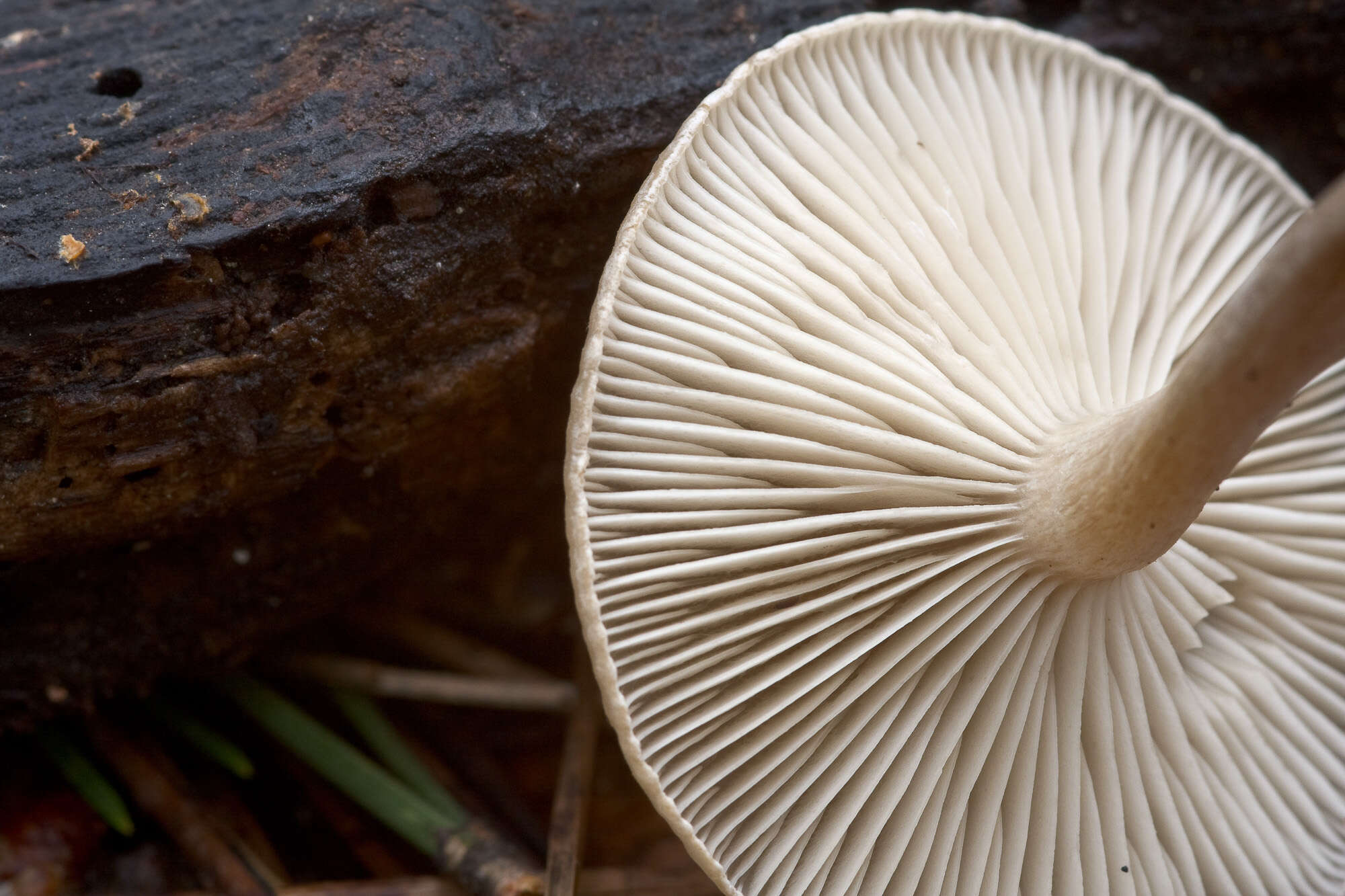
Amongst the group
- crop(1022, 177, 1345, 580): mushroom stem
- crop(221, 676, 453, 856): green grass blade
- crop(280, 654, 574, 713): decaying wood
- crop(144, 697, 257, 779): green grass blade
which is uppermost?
crop(1022, 177, 1345, 580): mushroom stem

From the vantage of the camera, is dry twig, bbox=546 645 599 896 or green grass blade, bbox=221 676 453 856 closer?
dry twig, bbox=546 645 599 896

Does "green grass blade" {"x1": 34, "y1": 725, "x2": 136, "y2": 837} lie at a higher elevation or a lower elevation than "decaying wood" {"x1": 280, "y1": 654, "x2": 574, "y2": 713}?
lower

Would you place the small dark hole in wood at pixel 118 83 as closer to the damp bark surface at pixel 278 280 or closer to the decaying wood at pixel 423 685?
the damp bark surface at pixel 278 280

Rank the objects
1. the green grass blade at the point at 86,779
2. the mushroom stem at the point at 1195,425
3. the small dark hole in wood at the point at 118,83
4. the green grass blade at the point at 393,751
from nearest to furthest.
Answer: the mushroom stem at the point at 1195,425 → the small dark hole in wood at the point at 118,83 → the green grass blade at the point at 86,779 → the green grass blade at the point at 393,751

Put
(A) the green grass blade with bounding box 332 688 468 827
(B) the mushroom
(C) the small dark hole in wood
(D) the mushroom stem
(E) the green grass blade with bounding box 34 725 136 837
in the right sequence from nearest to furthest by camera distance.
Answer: (D) the mushroom stem, (B) the mushroom, (C) the small dark hole in wood, (E) the green grass blade with bounding box 34 725 136 837, (A) the green grass blade with bounding box 332 688 468 827

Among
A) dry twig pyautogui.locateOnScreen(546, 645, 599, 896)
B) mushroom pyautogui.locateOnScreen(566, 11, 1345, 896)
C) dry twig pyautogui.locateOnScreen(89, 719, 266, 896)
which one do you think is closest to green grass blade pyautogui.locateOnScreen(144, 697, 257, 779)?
dry twig pyautogui.locateOnScreen(89, 719, 266, 896)

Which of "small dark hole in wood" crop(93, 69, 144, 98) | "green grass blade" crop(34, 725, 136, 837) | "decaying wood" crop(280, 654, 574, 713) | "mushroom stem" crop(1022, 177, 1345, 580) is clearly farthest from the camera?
"decaying wood" crop(280, 654, 574, 713)

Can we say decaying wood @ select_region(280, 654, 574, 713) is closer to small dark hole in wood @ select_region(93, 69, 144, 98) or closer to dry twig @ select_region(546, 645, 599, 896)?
dry twig @ select_region(546, 645, 599, 896)

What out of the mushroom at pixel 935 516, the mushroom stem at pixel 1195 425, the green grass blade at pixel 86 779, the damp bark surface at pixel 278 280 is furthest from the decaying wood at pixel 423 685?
the mushroom stem at pixel 1195 425

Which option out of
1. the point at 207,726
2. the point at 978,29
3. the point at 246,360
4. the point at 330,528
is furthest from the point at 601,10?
the point at 207,726
